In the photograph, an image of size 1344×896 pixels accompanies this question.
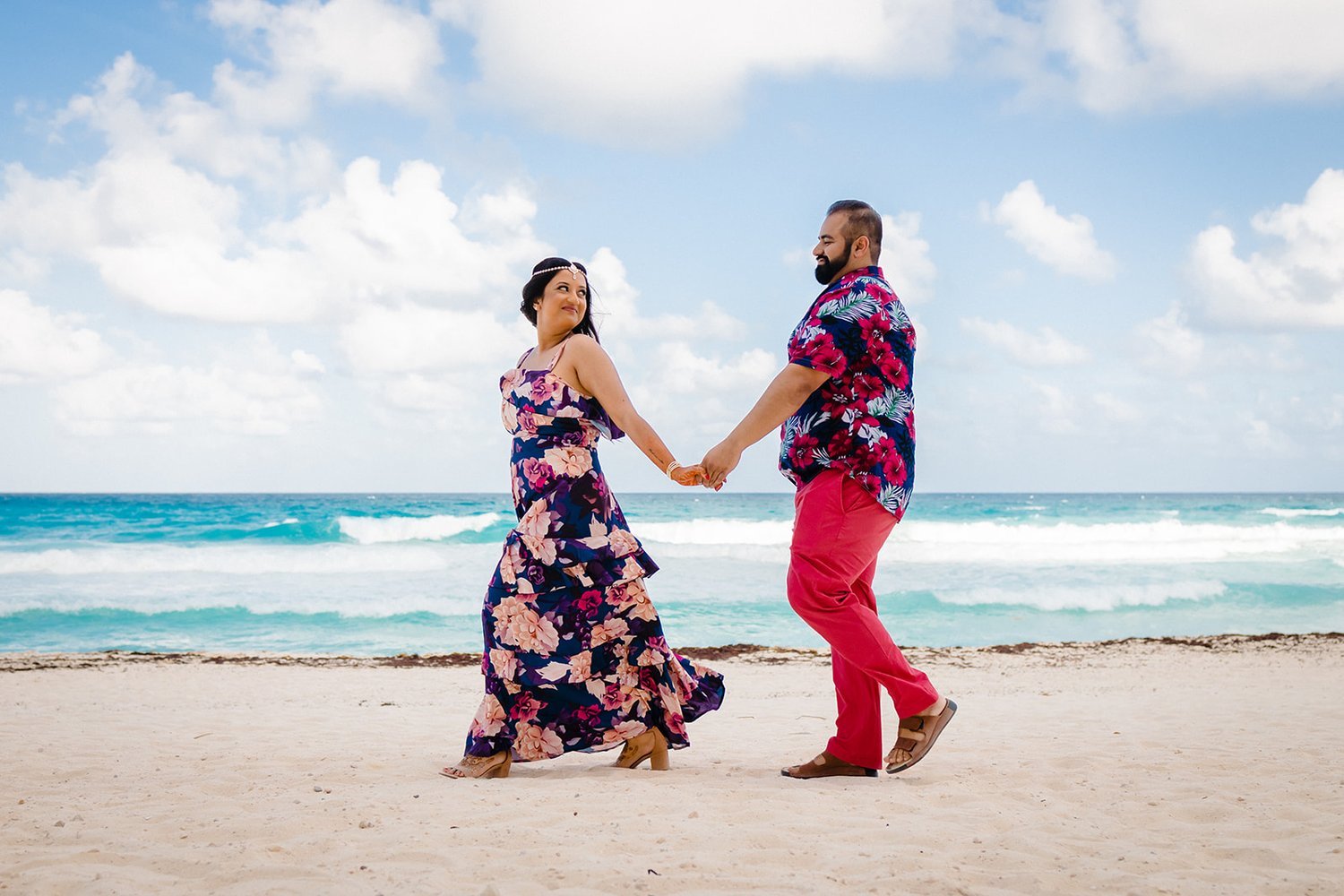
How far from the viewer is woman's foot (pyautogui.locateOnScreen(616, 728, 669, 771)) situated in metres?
4.03

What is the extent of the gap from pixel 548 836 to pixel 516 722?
1.03 metres

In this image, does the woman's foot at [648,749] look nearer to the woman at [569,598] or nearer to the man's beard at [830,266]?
the woman at [569,598]

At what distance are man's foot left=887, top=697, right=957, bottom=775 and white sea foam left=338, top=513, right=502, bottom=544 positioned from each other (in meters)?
26.9

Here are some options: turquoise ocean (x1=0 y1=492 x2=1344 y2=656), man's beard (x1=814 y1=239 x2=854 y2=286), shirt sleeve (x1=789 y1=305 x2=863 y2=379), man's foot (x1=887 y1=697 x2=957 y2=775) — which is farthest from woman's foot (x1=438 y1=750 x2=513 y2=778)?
turquoise ocean (x1=0 y1=492 x2=1344 y2=656)

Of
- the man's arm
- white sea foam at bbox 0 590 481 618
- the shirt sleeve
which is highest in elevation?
the shirt sleeve

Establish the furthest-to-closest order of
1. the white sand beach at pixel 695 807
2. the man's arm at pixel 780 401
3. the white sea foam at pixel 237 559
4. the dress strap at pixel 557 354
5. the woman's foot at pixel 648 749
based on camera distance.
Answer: the white sea foam at pixel 237 559
the woman's foot at pixel 648 749
the dress strap at pixel 557 354
the man's arm at pixel 780 401
the white sand beach at pixel 695 807

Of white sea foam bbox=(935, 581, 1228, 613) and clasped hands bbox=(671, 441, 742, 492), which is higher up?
clasped hands bbox=(671, 441, 742, 492)

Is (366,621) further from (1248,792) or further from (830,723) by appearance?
(1248,792)

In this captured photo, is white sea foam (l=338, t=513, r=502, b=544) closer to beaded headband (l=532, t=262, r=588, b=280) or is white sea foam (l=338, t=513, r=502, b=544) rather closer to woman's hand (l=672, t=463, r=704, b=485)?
beaded headband (l=532, t=262, r=588, b=280)

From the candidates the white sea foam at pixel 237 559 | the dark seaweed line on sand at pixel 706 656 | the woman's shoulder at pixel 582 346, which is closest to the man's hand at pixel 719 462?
the woman's shoulder at pixel 582 346

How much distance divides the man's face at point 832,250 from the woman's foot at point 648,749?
1916 millimetres

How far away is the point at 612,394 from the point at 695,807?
5.00 feet

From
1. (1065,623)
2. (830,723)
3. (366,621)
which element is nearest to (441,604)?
(366,621)

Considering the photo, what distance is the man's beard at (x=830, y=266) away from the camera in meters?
3.76
